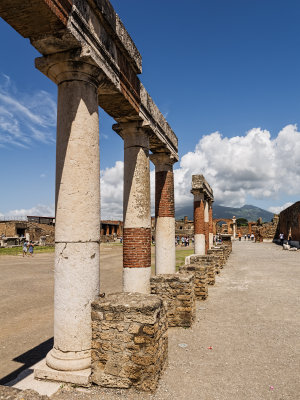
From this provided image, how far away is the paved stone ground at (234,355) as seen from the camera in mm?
4137

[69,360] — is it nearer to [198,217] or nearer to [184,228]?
[198,217]

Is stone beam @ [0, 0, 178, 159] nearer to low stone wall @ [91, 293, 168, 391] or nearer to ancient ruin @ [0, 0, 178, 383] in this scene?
ancient ruin @ [0, 0, 178, 383]

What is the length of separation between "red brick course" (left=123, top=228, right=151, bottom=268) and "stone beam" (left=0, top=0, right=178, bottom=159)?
8.40 ft

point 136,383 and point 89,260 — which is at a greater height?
point 89,260

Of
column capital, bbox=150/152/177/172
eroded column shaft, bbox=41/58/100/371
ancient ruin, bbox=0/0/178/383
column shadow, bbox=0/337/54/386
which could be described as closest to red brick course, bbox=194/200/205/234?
column capital, bbox=150/152/177/172

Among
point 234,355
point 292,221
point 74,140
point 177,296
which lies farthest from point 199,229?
point 292,221

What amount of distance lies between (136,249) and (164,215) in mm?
2586

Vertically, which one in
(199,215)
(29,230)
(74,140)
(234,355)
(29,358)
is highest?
(74,140)

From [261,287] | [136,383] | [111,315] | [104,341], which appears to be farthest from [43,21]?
[261,287]

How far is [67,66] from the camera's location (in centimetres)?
459

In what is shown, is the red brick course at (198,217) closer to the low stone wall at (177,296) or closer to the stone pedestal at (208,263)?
the stone pedestal at (208,263)

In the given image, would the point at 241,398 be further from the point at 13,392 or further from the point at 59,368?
the point at 13,392

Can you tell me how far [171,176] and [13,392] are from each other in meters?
7.77

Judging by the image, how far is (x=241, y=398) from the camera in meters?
4.03
